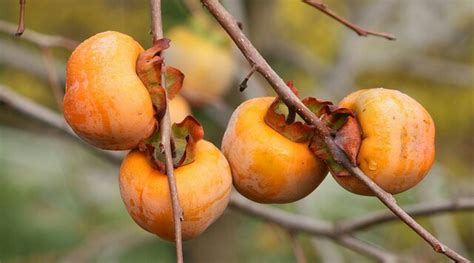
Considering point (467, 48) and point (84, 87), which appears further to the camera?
point (467, 48)

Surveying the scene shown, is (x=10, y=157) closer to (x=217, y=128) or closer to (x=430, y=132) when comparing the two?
(x=217, y=128)

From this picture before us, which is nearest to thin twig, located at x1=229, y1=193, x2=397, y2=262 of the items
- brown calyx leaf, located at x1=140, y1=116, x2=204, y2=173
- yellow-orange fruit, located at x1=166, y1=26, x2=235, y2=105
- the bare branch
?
the bare branch

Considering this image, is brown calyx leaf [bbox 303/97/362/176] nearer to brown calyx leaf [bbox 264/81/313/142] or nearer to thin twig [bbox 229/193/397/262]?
brown calyx leaf [bbox 264/81/313/142]

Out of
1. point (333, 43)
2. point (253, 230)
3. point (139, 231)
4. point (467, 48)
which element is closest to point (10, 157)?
point (139, 231)

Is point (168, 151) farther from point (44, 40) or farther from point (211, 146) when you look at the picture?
point (44, 40)

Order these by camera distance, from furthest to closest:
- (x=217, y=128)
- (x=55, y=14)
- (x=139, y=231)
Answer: (x=55, y=14)
(x=139, y=231)
(x=217, y=128)

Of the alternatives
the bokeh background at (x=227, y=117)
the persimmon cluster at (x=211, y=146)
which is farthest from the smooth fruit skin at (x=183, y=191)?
the bokeh background at (x=227, y=117)

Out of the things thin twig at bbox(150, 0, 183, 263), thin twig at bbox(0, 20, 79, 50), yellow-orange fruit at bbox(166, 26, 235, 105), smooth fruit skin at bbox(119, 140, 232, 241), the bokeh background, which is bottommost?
the bokeh background

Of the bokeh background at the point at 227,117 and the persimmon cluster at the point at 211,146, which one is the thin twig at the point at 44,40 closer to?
the bokeh background at the point at 227,117
